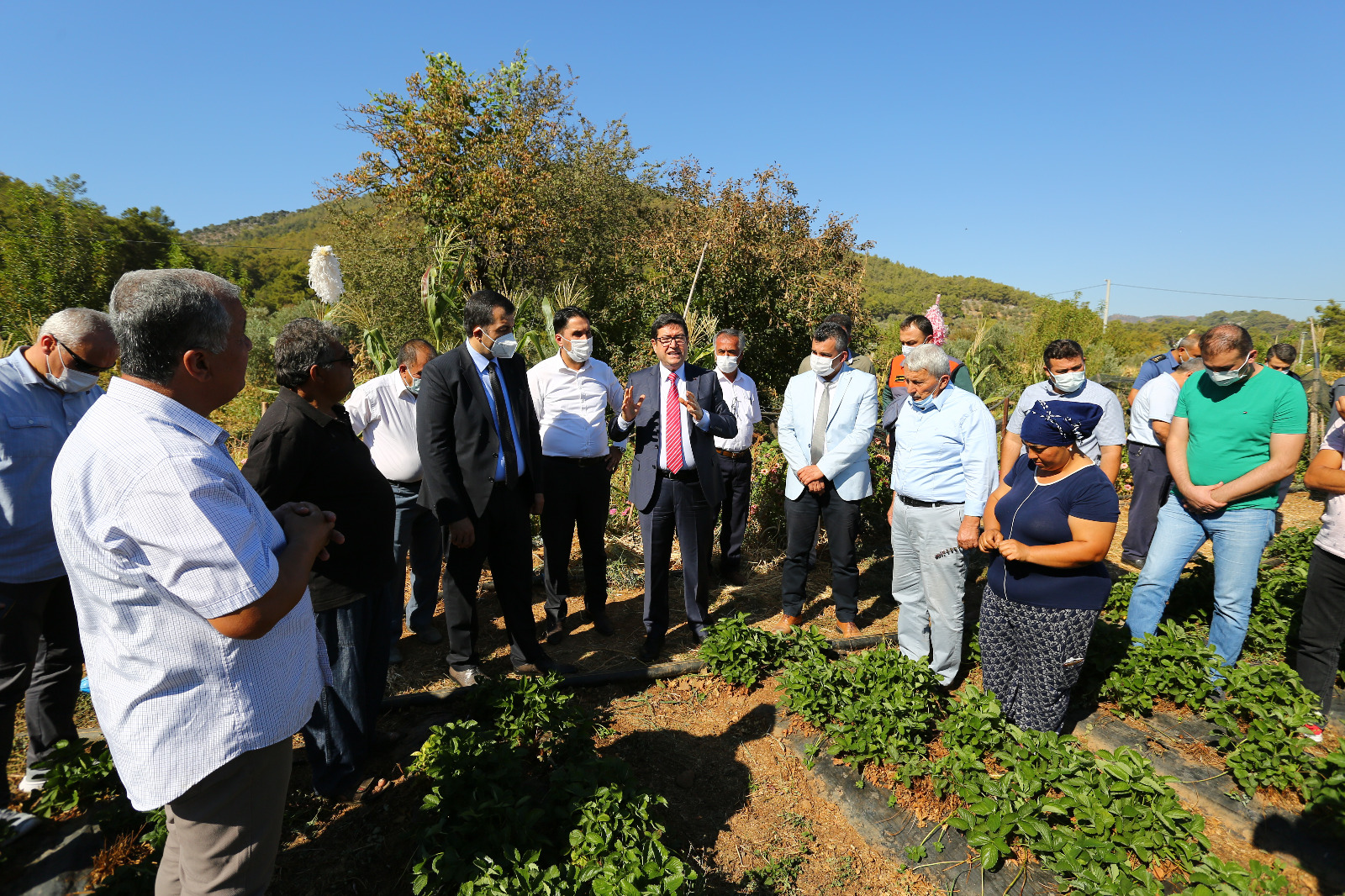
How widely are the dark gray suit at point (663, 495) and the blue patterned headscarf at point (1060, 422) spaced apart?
6.57ft

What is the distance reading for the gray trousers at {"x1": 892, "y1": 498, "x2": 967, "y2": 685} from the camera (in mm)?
3785

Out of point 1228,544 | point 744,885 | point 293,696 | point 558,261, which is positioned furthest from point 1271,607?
point 558,261

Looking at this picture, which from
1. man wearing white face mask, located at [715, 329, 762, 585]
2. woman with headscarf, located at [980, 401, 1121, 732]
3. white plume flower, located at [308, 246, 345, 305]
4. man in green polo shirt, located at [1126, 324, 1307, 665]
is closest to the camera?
woman with headscarf, located at [980, 401, 1121, 732]

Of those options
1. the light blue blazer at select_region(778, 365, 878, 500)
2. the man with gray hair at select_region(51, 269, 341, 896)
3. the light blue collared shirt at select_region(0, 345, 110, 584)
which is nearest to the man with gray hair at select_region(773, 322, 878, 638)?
the light blue blazer at select_region(778, 365, 878, 500)

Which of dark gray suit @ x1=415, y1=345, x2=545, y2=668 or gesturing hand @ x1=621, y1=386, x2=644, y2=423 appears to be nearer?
dark gray suit @ x1=415, y1=345, x2=545, y2=668

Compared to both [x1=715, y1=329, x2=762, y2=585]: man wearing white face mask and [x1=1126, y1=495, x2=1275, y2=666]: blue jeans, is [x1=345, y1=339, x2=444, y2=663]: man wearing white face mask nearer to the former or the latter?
[x1=715, y1=329, x2=762, y2=585]: man wearing white face mask

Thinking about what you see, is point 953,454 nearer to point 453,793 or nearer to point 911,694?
point 911,694

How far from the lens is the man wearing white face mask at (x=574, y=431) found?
4480 mm

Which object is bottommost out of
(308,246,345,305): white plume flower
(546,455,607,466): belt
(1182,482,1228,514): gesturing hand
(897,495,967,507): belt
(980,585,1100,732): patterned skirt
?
(980,585,1100,732): patterned skirt

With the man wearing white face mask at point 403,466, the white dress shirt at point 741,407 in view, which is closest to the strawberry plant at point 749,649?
the white dress shirt at point 741,407

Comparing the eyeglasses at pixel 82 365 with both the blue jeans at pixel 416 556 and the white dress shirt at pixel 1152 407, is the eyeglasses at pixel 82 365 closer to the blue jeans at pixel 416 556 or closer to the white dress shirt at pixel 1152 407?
the blue jeans at pixel 416 556

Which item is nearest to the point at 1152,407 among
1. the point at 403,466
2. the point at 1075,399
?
the point at 1075,399

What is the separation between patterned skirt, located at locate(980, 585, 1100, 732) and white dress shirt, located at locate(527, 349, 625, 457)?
2.70 meters

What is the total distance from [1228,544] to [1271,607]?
170 cm
